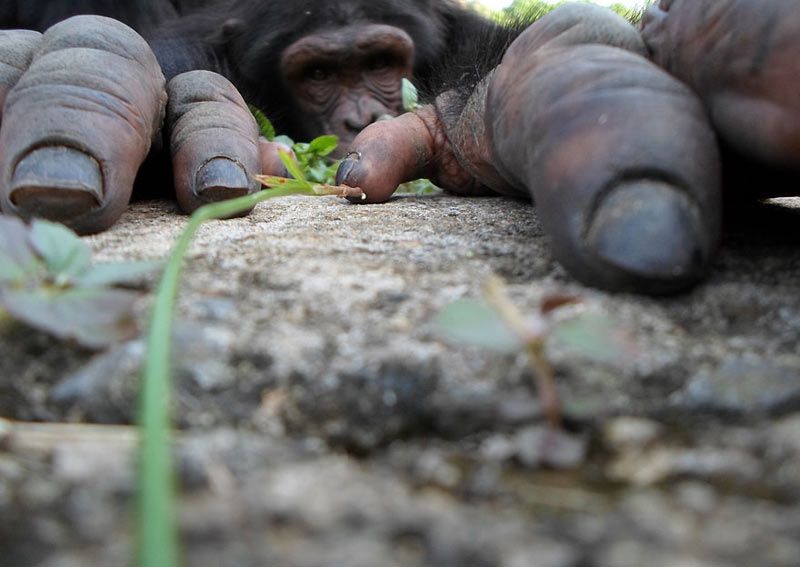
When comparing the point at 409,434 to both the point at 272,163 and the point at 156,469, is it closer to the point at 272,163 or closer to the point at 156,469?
the point at 156,469

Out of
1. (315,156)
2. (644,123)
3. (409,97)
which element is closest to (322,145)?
(315,156)

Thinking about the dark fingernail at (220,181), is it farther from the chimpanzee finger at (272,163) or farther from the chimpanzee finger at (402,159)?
the chimpanzee finger at (272,163)

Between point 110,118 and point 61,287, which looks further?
point 110,118

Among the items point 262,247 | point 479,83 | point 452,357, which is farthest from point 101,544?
point 479,83

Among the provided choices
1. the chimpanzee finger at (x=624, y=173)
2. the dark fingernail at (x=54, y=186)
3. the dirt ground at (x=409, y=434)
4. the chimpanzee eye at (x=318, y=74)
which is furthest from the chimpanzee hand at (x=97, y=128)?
the chimpanzee eye at (x=318, y=74)

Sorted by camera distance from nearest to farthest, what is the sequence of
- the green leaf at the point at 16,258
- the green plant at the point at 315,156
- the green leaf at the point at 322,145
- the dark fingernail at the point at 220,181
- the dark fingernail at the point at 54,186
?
the green leaf at the point at 16,258 → the dark fingernail at the point at 54,186 → the dark fingernail at the point at 220,181 → the green plant at the point at 315,156 → the green leaf at the point at 322,145

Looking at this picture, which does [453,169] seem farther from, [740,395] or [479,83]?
[740,395]
